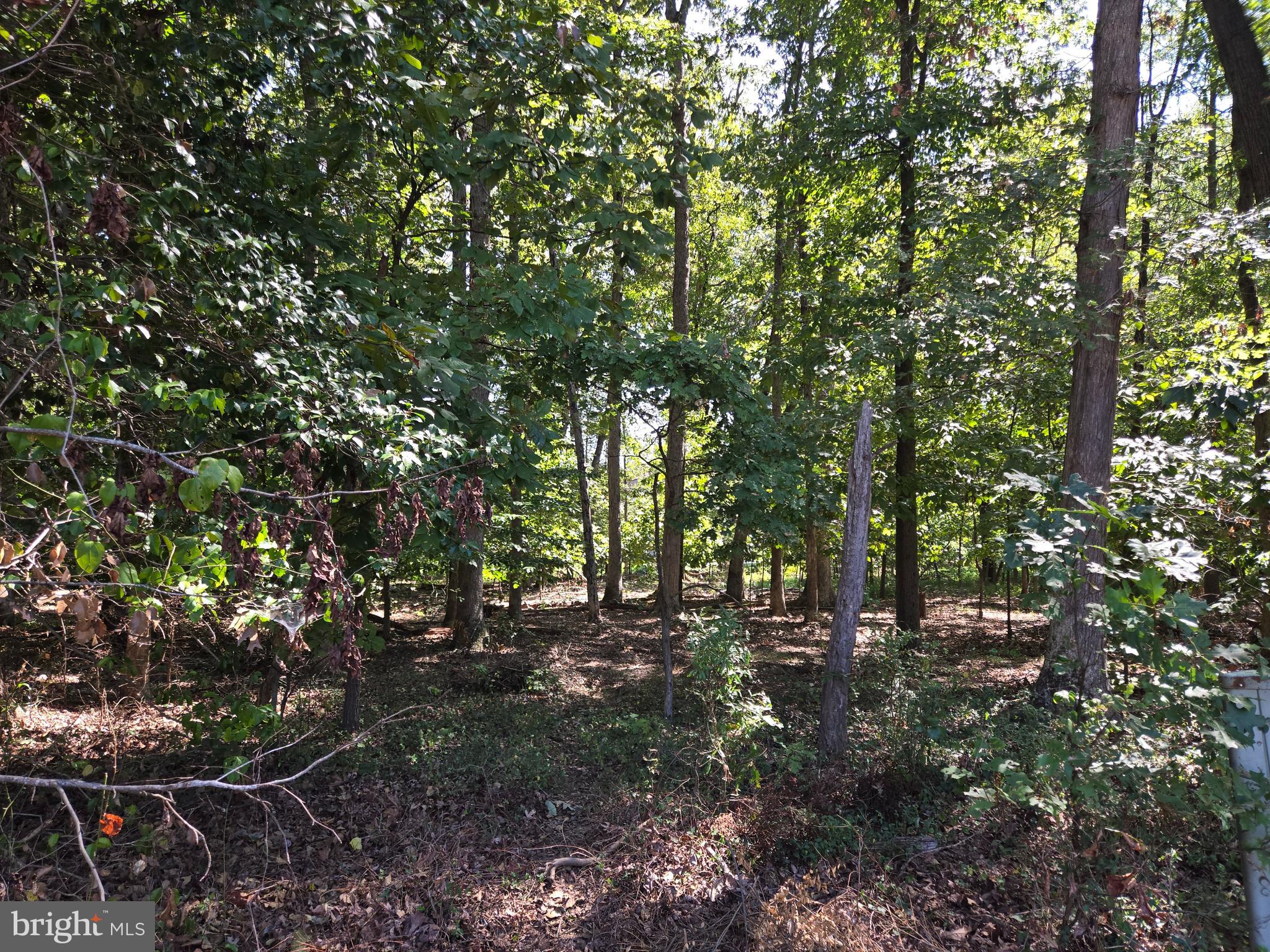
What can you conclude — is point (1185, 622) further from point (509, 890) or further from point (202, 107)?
point (202, 107)

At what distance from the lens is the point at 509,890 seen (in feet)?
12.7

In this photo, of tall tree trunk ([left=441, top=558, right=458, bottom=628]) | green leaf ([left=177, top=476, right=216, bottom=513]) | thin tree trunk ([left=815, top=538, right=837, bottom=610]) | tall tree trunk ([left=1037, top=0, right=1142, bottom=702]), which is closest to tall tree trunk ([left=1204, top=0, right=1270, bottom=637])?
tall tree trunk ([left=1037, top=0, right=1142, bottom=702])

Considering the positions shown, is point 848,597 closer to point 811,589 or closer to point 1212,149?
point 811,589

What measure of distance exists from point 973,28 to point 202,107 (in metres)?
9.72

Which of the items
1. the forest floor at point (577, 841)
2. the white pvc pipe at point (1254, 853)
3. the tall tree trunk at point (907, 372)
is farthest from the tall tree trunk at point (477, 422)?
the tall tree trunk at point (907, 372)

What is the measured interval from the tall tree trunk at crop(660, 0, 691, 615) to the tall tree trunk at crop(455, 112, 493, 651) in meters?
1.32

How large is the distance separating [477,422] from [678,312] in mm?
5155

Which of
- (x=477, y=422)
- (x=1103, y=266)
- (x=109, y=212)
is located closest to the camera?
(x=109, y=212)

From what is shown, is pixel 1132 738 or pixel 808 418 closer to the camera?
pixel 1132 738

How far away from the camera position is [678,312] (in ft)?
29.1

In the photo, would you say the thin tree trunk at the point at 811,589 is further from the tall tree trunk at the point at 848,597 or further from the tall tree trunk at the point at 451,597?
the tall tree trunk at the point at 848,597

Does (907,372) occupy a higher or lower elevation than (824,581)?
higher

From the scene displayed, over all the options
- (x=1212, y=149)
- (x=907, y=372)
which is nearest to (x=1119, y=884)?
(x=907, y=372)

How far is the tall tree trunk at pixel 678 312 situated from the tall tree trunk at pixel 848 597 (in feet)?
5.52
